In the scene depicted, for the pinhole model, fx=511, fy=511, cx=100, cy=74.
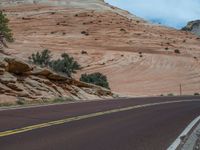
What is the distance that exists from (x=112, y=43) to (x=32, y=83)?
159ft

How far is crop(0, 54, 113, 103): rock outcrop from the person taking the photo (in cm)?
2542

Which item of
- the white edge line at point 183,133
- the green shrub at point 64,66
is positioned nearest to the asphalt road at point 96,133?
the white edge line at point 183,133

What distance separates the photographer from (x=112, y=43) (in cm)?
7506

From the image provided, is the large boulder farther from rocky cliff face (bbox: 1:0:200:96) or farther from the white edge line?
rocky cliff face (bbox: 1:0:200:96)

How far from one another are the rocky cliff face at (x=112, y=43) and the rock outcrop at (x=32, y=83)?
56.4 feet

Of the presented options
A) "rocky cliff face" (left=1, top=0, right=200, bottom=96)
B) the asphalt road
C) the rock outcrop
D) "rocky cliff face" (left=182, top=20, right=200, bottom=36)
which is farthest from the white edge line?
"rocky cliff face" (left=182, top=20, right=200, bottom=36)

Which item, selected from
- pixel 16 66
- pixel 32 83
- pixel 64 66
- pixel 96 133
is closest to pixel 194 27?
pixel 64 66

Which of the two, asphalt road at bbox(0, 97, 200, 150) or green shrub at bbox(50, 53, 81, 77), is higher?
asphalt road at bbox(0, 97, 200, 150)

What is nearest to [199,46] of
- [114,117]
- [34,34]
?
[34,34]

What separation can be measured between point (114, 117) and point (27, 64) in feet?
40.8

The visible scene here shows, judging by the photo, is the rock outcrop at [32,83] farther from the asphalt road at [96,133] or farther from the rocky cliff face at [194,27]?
the rocky cliff face at [194,27]

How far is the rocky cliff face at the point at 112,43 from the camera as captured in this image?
5716 centimetres

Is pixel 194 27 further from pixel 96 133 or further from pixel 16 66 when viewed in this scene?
pixel 96 133

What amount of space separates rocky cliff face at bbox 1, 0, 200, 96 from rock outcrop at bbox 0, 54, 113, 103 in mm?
17189
